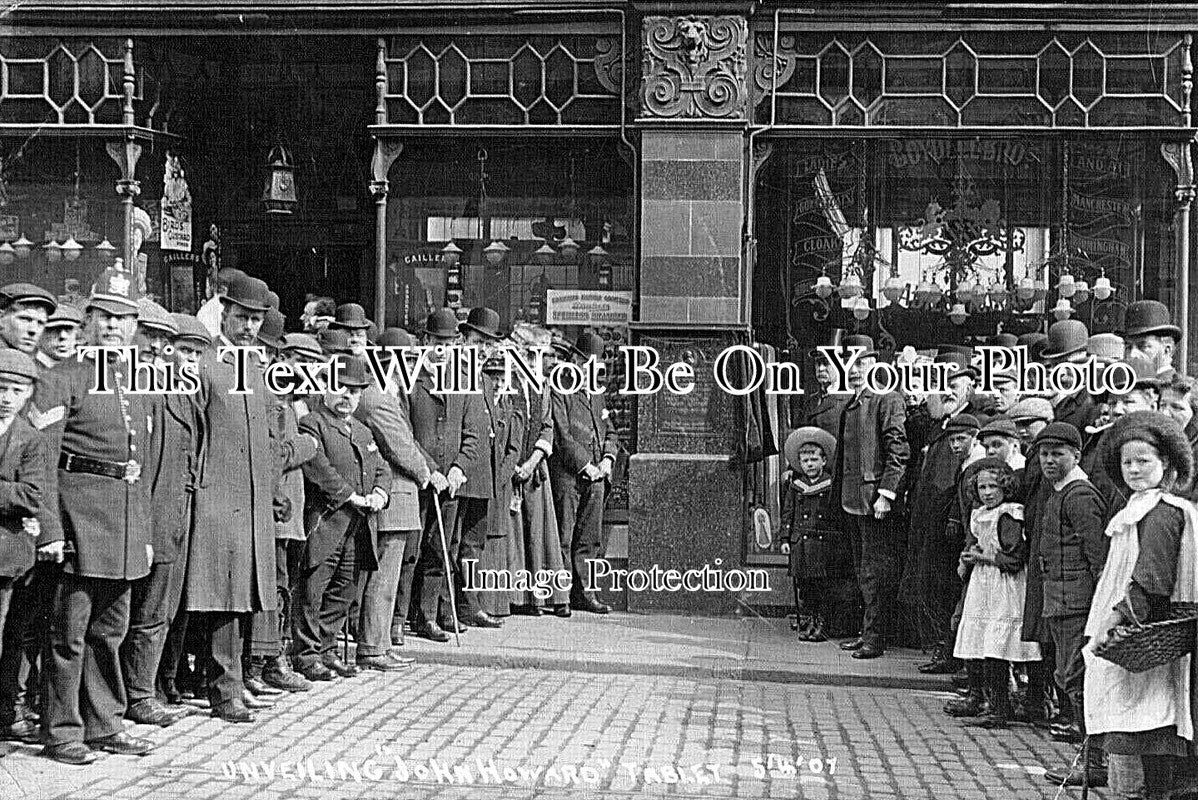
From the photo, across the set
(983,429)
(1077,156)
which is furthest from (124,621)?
(1077,156)

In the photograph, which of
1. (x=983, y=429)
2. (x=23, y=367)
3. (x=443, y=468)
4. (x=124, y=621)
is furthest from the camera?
(x=443, y=468)

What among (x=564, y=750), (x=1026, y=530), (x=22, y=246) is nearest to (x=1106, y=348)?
(x=1026, y=530)

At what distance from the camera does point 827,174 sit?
35.9 feet

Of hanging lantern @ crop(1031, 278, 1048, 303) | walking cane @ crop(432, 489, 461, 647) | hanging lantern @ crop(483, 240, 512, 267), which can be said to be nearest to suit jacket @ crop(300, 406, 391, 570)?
walking cane @ crop(432, 489, 461, 647)

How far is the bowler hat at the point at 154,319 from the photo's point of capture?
682 cm

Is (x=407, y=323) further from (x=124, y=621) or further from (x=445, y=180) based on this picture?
(x=124, y=621)

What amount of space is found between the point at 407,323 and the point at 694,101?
2.55 metres

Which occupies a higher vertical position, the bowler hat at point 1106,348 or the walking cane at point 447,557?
the bowler hat at point 1106,348

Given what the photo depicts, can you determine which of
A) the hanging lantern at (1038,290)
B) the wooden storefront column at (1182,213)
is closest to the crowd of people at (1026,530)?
the hanging lantern at (1038,290)

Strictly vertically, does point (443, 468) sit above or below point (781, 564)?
above

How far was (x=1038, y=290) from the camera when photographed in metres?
10.6

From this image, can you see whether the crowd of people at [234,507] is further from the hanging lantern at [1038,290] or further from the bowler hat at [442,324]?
the hanging lantern at [1038,290]

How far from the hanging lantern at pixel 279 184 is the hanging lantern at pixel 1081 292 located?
18.7 feet

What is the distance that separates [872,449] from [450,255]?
11.0 ft
